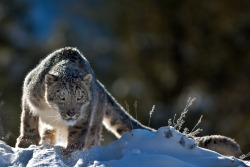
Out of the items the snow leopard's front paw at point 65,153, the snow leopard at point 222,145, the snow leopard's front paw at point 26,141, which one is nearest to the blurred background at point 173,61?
the snow leopard at point 222,145

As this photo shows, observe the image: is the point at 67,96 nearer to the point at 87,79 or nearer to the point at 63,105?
the point at 63,105

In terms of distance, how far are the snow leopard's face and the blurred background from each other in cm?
1165

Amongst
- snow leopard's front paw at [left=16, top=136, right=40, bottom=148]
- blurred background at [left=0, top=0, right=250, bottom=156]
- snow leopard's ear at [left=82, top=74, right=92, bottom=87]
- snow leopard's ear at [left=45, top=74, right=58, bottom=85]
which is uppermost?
blurred background at [left=0, top=0, right=250, bottom=156]

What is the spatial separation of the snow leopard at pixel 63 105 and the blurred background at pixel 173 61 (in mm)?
10860

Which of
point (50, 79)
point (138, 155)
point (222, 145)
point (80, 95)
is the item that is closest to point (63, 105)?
point (80, 95)

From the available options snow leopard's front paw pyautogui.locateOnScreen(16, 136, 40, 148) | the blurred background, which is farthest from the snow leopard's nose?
the blurred background

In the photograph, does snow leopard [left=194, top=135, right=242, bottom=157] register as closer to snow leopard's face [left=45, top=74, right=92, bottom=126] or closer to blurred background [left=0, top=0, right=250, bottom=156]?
snow leopard's face [left=45, top=74, right=92, bottom=126]

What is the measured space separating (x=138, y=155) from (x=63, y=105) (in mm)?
1853

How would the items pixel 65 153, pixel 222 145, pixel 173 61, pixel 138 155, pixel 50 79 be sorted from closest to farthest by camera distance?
pixel 138 155 → pixel 65 153 → pixel 50 79 → pixel 222 145 → pixel 173 61

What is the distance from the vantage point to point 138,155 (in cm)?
509

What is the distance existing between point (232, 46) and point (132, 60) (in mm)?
5026

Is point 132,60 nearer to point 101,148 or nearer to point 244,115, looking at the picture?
point 244,115

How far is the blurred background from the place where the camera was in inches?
845

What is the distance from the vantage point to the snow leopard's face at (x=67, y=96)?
260 inches
